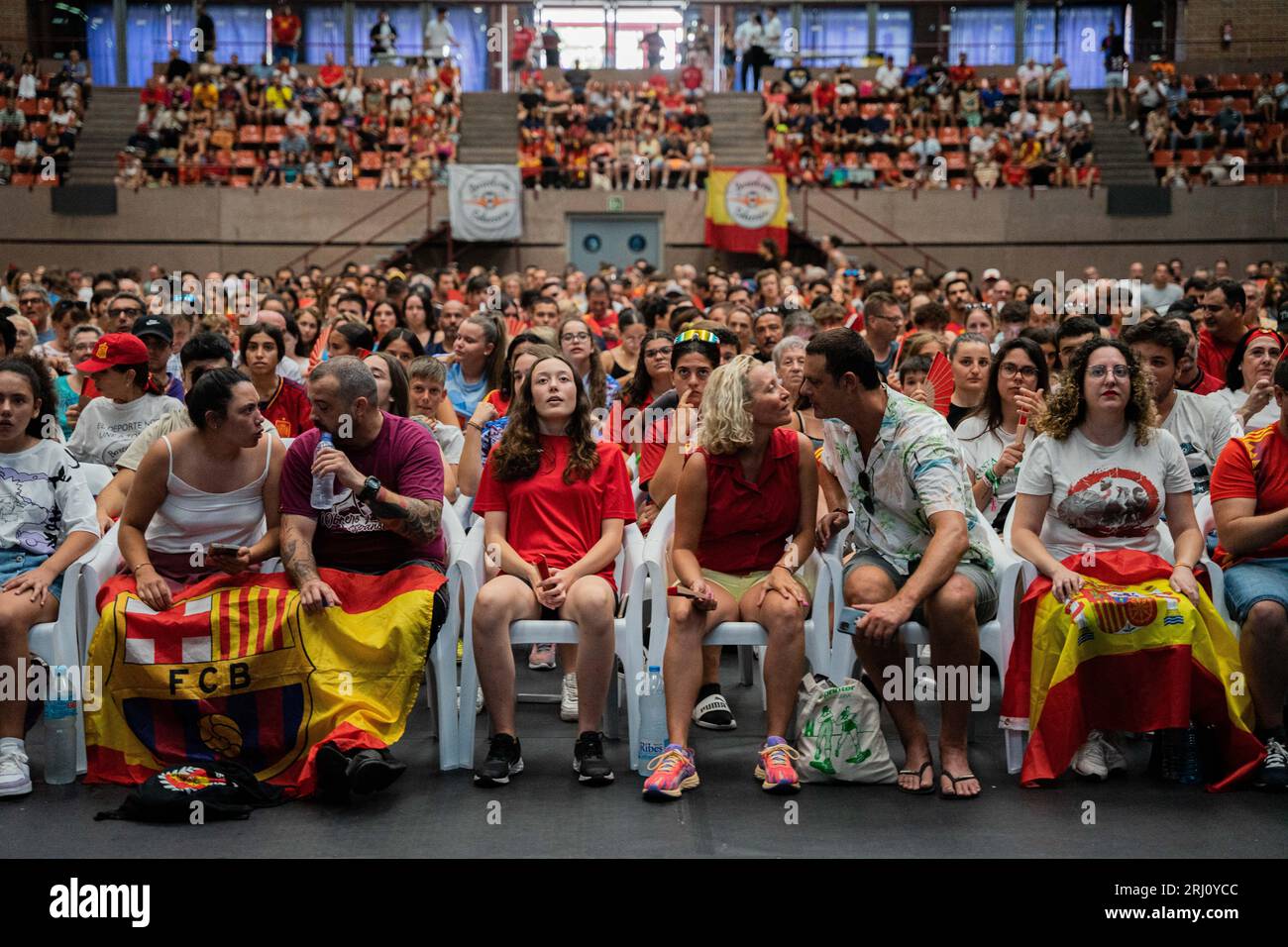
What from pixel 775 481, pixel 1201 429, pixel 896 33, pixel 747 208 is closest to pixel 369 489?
pixel 775 481

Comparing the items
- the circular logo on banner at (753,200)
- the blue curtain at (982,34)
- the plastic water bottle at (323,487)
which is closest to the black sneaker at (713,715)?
the plastic water bottle at (323,487)

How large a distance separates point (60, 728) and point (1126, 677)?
3.52 meters

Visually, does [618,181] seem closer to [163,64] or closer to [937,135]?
[937,135]

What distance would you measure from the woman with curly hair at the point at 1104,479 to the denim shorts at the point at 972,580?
19 centimetres

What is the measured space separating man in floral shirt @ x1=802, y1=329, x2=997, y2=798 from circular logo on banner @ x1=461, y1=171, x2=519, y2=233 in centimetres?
1448

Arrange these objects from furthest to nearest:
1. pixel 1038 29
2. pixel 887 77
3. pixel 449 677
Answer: pixel 1038 29
pixel 887 77
pixel 449 677

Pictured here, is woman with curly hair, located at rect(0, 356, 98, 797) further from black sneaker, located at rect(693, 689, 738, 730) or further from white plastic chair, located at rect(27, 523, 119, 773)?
black sneaker, located at rect(693, 689, 738, 730)

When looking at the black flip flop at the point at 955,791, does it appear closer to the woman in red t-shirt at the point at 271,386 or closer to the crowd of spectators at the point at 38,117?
the woman in red t-shirt at the point at 271,386

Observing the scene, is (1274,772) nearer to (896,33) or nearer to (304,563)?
(304,563)

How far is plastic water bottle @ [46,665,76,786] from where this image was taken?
13.6ft

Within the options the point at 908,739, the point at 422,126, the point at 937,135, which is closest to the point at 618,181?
the point at 422,126

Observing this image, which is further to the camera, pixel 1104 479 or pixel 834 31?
pixel 834 31

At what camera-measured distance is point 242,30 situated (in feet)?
81.9

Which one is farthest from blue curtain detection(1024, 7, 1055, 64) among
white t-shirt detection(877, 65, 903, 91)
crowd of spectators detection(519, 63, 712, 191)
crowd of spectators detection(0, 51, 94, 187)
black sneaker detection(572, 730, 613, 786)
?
black sneaker detection(572, 730, 613, 786)
